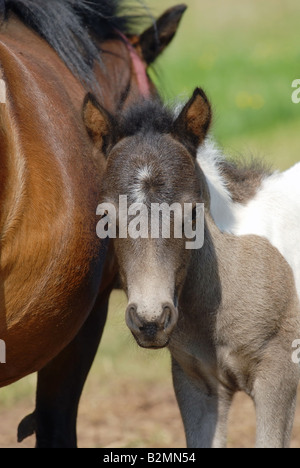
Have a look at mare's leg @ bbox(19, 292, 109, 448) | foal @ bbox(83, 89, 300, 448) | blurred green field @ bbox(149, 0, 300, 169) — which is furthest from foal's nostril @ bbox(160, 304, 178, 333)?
blurred green field @ bbox(149, 0, 300, 169)

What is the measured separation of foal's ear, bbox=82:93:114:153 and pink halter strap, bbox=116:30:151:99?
92 cm

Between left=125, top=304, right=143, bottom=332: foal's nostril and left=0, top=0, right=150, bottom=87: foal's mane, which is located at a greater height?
left=0, top=0, right=150, bottom=87: foal's mane

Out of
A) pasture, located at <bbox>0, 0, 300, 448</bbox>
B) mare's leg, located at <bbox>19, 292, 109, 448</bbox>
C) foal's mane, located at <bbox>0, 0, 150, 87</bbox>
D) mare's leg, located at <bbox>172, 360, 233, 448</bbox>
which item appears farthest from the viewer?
pasture, located at <bbox>0, 0, 300, 448</bbox>

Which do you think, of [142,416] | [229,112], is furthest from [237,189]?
[229,112]

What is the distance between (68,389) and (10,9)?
1.74 meters

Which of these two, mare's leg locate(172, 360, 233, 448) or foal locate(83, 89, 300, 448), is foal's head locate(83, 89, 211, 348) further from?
mare's leg locate(172, 360, 233, 448)

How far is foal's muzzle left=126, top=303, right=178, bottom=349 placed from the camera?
108 inches

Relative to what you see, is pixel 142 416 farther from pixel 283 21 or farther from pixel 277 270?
pixel 283 21

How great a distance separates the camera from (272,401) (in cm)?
317

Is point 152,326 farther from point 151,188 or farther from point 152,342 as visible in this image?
point 151,188

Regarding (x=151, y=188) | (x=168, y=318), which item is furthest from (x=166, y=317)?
(x=151, y=188)

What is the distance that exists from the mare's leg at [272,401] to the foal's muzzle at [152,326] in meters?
0.56

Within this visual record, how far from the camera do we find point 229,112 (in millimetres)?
13195

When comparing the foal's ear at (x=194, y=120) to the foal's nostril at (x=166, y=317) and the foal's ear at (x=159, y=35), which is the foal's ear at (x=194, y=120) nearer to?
the foal's nostril at (x=166, y=317)
